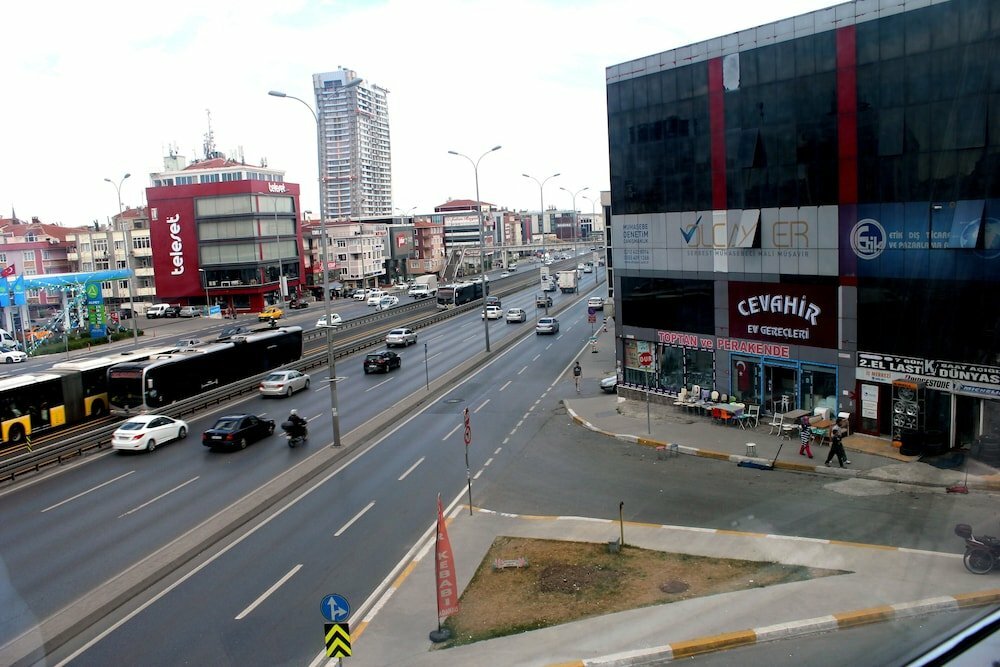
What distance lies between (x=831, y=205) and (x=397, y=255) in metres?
96.0

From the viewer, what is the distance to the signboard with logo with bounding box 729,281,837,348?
21500 mm

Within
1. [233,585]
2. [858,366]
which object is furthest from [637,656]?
[858,366]

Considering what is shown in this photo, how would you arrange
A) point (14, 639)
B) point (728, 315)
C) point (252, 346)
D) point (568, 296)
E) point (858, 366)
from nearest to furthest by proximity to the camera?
point (14, 639)
point (858, 366)
point (728, 315)
point (252, 346)
point (568, 296)

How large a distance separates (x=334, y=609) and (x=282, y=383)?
2492 centimetres

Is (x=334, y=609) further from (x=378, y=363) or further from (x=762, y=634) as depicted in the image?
(x=378, y=363)

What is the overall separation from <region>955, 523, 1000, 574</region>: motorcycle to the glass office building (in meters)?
7.76

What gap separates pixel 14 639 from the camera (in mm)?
11469

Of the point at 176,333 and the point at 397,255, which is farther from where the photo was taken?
the point at 397,255


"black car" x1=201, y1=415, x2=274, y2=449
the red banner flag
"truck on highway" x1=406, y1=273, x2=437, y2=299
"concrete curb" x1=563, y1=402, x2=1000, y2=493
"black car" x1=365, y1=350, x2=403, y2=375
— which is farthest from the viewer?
"truck on highway" x1=406, y1=273, x2=437, y2=299

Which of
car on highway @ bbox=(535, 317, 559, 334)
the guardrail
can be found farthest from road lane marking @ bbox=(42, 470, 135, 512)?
car on highway @ bbox=(535, 317, 559, 334)

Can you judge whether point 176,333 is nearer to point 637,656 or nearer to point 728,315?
point 728,315

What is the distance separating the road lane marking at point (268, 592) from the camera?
11.9m

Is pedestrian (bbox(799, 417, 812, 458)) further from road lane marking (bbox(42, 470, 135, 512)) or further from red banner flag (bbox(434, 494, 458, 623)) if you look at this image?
road lane marking (bbox(42, 470, 135, 512))

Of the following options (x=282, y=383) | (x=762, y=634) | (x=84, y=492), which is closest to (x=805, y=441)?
(x=762, y=634)
